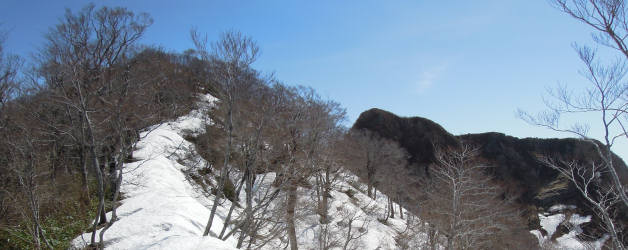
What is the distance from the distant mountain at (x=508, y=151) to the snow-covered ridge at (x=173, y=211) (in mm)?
21511

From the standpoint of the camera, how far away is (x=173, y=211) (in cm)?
1211

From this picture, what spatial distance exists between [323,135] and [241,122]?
6.22 m

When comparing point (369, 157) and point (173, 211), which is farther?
point (369, 157)

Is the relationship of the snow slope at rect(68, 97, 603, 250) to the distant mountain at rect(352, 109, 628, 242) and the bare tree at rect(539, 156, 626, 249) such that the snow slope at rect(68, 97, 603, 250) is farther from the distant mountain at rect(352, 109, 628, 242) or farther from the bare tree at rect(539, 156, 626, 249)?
the distant mountain at rect(352, 109, 628, 242)

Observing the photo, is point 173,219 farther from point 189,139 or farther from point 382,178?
point 382,178

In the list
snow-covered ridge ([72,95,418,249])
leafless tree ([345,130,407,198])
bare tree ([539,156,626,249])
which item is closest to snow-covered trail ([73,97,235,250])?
snow-covered ridge ([72,95,418,249])

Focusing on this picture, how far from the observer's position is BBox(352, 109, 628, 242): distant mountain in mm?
44281

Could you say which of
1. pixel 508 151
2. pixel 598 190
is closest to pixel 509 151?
pixel 508 151

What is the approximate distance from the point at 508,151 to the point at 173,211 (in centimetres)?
4939

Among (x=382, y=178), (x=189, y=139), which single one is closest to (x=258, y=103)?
(x=189, y=139)

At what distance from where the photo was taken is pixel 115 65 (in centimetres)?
1261

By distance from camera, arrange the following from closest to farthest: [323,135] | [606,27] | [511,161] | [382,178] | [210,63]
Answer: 1. [606,27]
2. [210,63]
3. [323,135]
4. [382,178]
5. [511,161]

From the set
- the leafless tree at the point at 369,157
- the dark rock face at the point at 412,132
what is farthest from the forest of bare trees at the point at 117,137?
the dark rock face at the point at 412,132

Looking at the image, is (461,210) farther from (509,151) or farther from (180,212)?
Answer: (509,151)
